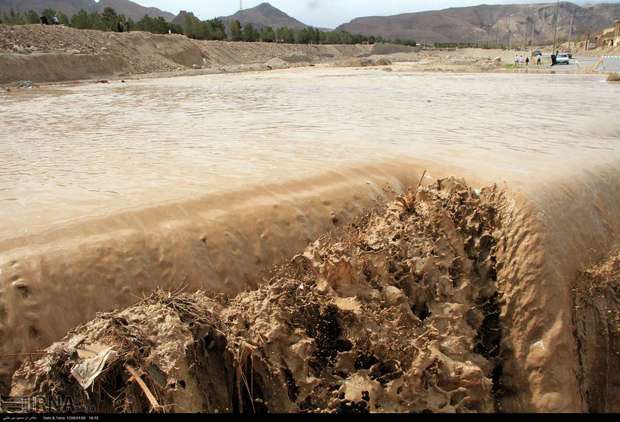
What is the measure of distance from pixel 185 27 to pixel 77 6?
109688 millimetres

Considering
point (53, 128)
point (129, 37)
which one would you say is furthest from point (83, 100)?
point (129, 37)

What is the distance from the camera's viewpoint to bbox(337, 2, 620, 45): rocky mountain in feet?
518

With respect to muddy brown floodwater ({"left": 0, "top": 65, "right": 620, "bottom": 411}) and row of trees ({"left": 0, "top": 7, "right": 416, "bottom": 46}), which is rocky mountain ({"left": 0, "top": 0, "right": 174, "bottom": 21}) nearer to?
row of trees ({"left": 0, "top": 7, "right": 416, "bottom": 46})

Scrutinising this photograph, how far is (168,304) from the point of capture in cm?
275

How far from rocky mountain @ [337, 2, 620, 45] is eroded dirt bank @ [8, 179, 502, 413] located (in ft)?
530

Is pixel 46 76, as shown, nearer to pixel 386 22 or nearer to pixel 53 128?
pixel 53 128

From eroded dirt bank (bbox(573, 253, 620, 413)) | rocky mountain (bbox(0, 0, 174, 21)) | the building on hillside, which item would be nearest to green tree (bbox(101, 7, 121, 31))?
eroded dirt bank (bbox(573, 253, 620, 413))

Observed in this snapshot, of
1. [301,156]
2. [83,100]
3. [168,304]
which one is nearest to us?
[168,304]

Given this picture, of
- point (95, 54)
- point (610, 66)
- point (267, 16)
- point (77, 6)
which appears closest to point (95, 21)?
point (95, 54)

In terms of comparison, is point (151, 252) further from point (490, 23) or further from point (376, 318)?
point (490, 23)

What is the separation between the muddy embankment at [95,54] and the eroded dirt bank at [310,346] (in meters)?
20.5

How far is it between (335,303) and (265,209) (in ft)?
3.03

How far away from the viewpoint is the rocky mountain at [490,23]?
158m

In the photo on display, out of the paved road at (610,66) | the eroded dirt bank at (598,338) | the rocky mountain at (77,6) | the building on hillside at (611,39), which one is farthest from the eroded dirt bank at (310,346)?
the rocky mountain at (77,6)
